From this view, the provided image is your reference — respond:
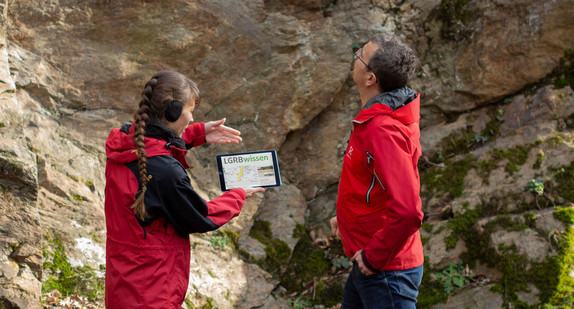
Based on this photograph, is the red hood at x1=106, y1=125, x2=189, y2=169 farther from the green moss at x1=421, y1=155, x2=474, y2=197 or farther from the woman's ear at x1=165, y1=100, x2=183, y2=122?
the green moss at x1=421, y1=155, x2=474, y2=197

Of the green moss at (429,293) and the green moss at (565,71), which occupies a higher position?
the green moss at (565,71)

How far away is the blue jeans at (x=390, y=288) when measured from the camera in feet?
7.93

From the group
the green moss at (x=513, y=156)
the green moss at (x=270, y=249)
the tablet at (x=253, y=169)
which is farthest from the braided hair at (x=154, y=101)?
the green moss at (x=513, y=156)

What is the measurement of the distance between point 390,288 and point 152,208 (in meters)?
1.36

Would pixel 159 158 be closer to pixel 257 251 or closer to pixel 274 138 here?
pixel 257 251

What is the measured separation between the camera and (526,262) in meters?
4.10

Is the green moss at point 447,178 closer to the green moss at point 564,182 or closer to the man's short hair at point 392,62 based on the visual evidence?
the green moss at point 564,182

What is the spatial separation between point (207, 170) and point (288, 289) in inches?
65.9

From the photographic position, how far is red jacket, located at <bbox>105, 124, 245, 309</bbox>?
7.70 feet

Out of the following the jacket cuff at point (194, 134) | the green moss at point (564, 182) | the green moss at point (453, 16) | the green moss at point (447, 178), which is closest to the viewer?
the jacket cuff at point (194, 134)

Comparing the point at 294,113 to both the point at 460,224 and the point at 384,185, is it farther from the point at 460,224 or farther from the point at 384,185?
the point at 384,185

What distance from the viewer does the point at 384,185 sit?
2312 mm

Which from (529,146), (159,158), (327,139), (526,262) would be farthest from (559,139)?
(159,158)

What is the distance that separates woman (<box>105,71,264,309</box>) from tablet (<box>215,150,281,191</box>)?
578 millimetres
